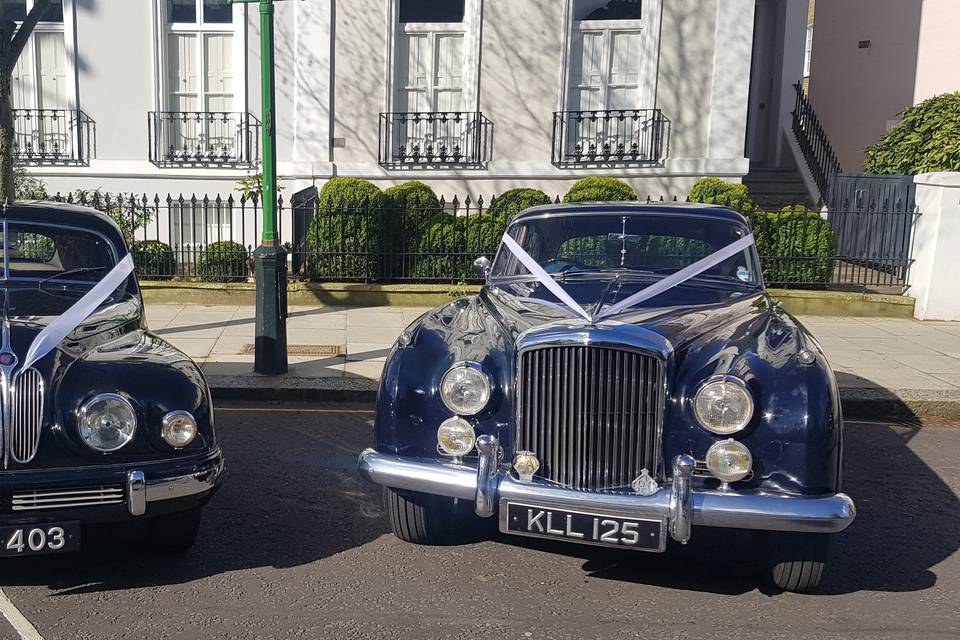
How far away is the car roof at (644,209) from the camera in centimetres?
579

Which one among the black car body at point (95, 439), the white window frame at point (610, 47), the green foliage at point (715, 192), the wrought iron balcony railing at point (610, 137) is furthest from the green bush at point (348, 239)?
the black car body at point (95, 439)

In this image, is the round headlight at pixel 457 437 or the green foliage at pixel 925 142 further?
the green foliage at pixel 925 142

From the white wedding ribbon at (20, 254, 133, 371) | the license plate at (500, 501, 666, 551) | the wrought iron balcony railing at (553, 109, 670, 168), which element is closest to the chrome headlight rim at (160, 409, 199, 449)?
the white wedding ribbon at (20, 254, 133, 371)

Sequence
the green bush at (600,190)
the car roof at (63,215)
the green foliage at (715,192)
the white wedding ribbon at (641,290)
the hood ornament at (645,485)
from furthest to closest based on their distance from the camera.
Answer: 1. the green bush at (600,190)
2. the green foliage at (715,192)
3. the car roof at (63,215)
4. the white wedding ribbon at (641,290)
5. the hood ornament at (645,485)

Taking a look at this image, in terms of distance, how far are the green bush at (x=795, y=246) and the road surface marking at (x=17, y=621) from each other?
9.94 m

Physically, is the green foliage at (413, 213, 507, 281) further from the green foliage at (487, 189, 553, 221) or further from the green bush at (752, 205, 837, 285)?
the green bush at (752, 205, 837, 285)

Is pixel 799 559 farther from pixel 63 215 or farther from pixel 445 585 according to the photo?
pixel 63 215

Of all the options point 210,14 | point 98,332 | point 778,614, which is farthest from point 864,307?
point 210,14

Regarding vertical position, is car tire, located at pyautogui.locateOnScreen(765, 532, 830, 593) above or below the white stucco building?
below

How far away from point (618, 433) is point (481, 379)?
68 centimetres

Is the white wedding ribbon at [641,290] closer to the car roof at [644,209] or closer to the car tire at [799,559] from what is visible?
the car roof at [644,209]

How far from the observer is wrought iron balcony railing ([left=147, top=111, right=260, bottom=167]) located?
48.2ft

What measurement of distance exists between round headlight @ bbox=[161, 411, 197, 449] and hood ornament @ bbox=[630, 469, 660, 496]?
1.98m

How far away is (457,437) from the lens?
420 centimetres
